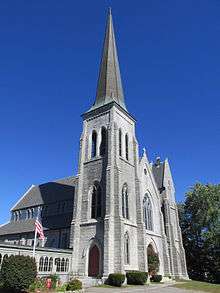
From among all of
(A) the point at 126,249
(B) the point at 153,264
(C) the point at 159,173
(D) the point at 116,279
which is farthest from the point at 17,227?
(C) the point at 159,173

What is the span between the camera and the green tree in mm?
46125

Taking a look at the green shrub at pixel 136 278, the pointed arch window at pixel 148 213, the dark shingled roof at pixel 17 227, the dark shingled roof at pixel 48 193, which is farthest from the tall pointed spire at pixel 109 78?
the green shrub at pixel 136 278

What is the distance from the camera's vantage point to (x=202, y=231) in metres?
47.8

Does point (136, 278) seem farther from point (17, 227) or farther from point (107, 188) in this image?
point (17, 227)

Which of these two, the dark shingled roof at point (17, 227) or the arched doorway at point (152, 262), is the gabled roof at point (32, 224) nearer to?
the dark shingled roof at point (17, 227)

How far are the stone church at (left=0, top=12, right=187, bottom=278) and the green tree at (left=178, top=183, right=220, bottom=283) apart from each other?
196 inches

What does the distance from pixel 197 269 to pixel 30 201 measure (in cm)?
3077

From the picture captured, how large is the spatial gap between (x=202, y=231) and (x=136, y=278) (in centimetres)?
2309

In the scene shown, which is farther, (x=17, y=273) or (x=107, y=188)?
(x=107, y=188)

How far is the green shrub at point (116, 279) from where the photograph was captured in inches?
1048

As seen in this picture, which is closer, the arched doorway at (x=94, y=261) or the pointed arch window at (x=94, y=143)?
the arched doorway at (x=94, y=261)

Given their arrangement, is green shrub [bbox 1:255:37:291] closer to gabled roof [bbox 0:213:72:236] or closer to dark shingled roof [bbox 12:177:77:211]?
gabled roof [bbox 0:213:72:236]

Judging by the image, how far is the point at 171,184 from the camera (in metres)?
48.1

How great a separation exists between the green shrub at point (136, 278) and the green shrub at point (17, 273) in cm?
1265
